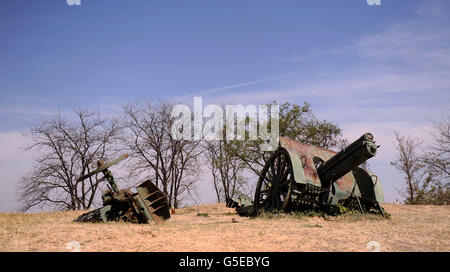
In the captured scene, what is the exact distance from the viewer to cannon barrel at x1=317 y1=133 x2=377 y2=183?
1073 cm

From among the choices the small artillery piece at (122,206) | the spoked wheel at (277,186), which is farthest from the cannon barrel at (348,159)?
the small artillery piece at (122,206)

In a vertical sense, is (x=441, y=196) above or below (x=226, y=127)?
below

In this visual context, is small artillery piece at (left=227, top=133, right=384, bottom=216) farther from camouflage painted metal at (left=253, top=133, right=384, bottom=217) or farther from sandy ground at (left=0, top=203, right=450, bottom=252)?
sandy ground at (left=0, top=203, right=450, bottom=252)

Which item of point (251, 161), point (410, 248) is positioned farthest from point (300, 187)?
point (251, 161)

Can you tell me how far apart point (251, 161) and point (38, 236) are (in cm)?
1906

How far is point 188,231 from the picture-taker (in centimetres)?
892

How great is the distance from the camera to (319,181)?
39.2 ft

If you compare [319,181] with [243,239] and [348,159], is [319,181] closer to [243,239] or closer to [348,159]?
[348,159]

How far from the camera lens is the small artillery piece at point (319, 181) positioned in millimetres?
11602

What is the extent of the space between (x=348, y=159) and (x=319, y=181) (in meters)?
1.23

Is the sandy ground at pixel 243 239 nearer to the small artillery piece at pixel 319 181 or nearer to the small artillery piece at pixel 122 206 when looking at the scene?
the small artillery piece at pixel 319 181

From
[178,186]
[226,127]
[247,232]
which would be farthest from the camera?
[226,127]
